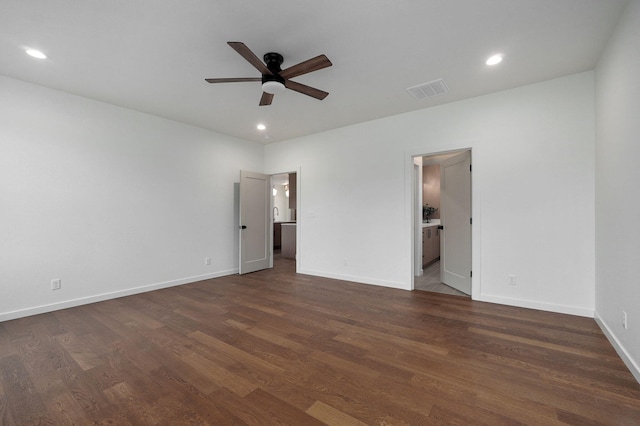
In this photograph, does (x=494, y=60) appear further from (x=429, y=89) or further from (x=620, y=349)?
(x=620, y=349)

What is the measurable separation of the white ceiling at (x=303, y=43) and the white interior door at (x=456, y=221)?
3.74 feet

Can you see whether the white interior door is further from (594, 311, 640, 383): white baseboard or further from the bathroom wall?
the bathroom wall

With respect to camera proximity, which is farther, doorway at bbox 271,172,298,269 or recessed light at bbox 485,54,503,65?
doorway at bbox 271,172,298,269

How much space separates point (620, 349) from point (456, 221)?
2.32 metres

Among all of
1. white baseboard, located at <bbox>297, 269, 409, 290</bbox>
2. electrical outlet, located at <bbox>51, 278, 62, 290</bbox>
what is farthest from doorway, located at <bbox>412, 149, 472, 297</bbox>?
electrical outlet, located at <bbox>51, 278, 62, 290</bbox>

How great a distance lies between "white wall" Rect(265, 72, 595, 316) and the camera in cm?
308

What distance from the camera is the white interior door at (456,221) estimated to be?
156 inches

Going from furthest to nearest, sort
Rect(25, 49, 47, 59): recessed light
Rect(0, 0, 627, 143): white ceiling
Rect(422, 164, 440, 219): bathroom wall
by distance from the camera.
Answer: Rect(422, 164, 440, 219): bathroom wall < Rect(25, 49, 47, 59): recessed light < Rect(0, 0, 627, 143): white ceiling

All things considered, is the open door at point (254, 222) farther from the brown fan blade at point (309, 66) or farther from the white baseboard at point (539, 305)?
the white baseboard at point (539, 305)

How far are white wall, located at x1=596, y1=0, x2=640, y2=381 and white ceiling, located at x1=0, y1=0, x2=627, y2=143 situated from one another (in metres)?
0.29

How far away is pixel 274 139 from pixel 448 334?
15.6 feet

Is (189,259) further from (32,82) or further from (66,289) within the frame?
(32,82)

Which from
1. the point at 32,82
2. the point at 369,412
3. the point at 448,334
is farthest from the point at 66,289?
the point at 448,334

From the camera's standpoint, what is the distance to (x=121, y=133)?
157 inches
